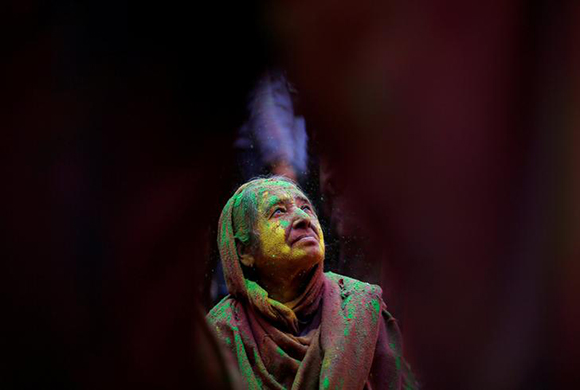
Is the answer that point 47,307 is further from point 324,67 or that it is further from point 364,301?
point 364,301

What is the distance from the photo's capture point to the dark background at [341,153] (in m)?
0.32

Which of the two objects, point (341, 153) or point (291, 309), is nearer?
point (341, 153)

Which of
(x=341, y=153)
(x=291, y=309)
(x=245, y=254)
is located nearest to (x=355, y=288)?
(x=291, y=309)

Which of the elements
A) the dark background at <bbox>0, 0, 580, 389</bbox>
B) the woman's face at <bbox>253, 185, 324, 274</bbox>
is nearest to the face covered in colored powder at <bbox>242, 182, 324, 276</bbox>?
the woman's face at <bbox>253, 185, 324, 274</bbox>

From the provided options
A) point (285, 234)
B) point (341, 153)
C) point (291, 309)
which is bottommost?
point (291, 309)

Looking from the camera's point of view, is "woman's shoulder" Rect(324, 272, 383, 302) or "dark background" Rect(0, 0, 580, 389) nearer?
"dark background" Rect(0, 0, 580, 389)

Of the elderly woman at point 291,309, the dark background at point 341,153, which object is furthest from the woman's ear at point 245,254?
the dark background at point 341,153

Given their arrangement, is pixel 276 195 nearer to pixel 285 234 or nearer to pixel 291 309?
pixel 285 234

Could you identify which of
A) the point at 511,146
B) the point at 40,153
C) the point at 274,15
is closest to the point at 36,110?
the point at 40,153

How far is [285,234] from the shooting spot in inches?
48.7

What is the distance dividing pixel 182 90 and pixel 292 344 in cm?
85

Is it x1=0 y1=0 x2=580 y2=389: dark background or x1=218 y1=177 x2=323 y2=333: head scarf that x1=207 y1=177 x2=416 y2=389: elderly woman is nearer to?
x1=218 y1=177 x2=323 y2=333: head scarf

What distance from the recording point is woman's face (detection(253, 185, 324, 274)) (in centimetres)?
123

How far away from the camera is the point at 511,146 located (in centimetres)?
60
